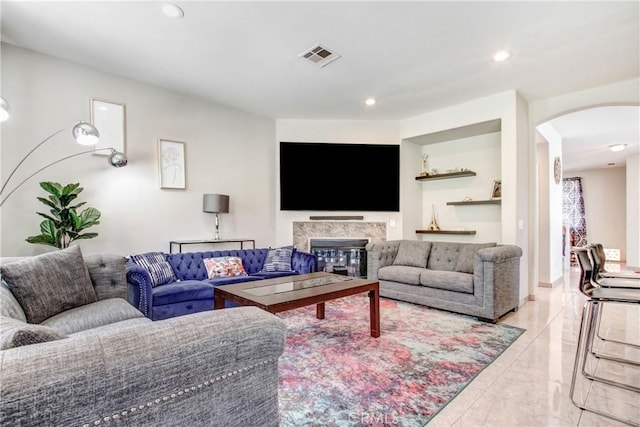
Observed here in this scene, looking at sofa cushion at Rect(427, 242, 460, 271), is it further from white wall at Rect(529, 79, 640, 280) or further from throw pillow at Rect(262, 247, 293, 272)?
throw pillow at Rect(262, 247, 293, 272)

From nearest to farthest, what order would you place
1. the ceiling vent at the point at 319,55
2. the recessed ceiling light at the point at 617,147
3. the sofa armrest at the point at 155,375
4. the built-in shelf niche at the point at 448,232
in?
1. the sofa armrest at the point at 155,375
2. the ceiling vent at the point at 319,55
3. the built-in shelf niche at the point at 448,232
4. the recessed ceiling light at the point at 617,147

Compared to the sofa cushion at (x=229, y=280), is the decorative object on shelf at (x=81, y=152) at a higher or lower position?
higher

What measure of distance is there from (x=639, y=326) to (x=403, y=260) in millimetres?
2597

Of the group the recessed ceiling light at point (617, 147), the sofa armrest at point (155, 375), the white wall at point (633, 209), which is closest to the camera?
the sofa armrest at point (155, 375)

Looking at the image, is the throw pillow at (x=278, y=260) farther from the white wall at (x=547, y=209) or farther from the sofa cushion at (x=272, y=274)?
the white wall at (x=547, y=209)

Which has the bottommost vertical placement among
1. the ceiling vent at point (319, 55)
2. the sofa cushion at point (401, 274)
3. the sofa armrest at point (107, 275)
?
the sofa cushion at point (401, 274)

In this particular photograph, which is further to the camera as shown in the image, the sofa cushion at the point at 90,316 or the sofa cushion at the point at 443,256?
the sofa cushion at the point at 443,256

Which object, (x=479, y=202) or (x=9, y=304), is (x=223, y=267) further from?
(x=479, y=202)

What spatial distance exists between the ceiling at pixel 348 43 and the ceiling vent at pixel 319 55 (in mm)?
76

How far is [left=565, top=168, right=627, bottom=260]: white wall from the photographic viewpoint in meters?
8.56

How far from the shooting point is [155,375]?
0.78 meters

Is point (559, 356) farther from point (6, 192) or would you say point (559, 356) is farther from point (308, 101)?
point (6, 192)

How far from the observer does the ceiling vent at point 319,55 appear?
10.1ft

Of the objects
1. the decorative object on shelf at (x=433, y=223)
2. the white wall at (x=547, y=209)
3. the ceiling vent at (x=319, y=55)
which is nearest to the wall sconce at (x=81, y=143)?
the ceiling vent at (x=319, y=55)
